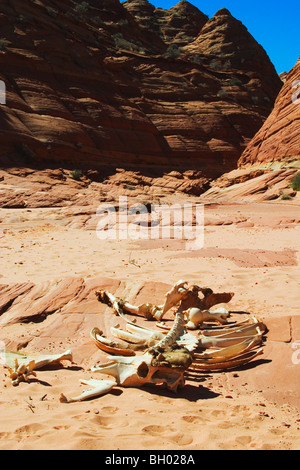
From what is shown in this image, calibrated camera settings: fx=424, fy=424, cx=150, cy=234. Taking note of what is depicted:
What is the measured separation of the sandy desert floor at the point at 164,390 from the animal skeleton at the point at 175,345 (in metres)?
0.11

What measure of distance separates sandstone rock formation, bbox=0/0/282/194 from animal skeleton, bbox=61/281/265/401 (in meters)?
21.5

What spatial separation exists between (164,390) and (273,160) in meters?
21.8

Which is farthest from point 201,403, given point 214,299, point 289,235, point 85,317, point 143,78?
point 143,78

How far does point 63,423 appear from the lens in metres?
2.39

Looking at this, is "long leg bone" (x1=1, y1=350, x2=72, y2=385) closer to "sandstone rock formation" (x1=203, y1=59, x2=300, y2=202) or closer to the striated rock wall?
"sandstone rock formation" (x1=203, y1=59, x2=300, y2=202)

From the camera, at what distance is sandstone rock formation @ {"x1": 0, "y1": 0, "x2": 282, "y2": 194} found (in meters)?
27.2

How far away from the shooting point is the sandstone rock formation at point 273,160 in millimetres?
20062

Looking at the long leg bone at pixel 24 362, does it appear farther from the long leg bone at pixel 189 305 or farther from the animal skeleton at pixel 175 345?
the long leg bone at pixel 189 305

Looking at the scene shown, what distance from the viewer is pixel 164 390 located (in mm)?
3066

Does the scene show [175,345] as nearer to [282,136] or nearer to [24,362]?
[24,362]

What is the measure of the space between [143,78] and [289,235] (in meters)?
29.6

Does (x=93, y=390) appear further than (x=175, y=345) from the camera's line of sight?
No

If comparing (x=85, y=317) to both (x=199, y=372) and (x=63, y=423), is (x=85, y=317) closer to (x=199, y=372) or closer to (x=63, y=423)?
(x=199, y=372)

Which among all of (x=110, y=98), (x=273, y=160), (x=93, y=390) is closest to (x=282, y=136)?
(x=273, y=160)
